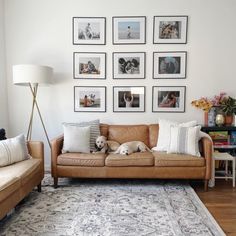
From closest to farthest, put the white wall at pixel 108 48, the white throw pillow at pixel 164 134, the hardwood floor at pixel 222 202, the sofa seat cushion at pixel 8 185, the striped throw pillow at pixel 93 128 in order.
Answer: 1. the sofa seat cushion at pixel 8 185
2. the hardwood floor at pixel 222 202
3. the white throw pillow at pixel 164 134
4. the striped throw pillow at pixel 93 128
5. the white wall at pixel 108 48

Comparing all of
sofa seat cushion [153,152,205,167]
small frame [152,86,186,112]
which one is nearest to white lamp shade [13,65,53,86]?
small frame [152,86,186,112]

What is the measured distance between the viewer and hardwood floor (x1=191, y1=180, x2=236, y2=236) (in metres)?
2.46

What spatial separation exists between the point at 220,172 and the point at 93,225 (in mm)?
2358

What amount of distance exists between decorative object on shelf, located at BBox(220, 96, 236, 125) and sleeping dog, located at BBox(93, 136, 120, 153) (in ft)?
5.78

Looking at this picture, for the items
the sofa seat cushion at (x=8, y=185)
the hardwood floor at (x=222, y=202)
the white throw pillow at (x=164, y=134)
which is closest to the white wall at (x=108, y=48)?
the white throw pillow at (x=164, y=134)

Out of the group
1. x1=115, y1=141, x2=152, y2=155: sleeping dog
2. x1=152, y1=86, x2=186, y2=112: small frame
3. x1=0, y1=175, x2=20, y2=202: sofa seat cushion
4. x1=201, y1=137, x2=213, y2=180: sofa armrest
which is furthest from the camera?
x1=152, y1=86, x2=186, y2=112: small frame

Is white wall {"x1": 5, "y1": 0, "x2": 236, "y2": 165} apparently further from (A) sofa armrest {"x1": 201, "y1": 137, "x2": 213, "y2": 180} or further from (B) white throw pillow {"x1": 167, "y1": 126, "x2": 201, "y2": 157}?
(A) sofa armrest {"x1": 201, "y1": 137, "x2": 213, "y2": 180}

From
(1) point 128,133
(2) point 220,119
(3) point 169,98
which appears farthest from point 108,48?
(2) point 220,119

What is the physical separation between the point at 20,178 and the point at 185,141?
2.10 metres

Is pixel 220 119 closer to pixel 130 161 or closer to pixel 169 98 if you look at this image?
pixel 169 98

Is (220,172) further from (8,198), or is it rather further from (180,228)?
(8,198)

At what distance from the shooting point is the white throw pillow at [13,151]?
288 centimetres

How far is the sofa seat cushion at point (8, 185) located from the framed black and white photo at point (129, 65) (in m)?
2.32

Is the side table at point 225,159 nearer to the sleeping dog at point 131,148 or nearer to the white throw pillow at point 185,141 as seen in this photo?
the white throw pillow at point 185,141
